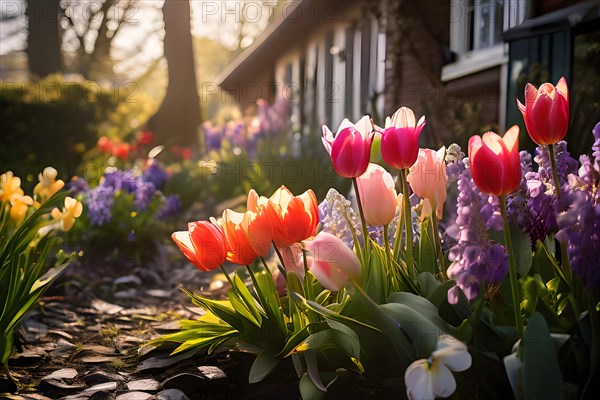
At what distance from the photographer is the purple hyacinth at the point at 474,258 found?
1508 millimetres

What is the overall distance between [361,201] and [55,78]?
1075 centimetres

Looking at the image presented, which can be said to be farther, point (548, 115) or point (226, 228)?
point (226, 228)

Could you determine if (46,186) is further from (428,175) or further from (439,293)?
(439,293)

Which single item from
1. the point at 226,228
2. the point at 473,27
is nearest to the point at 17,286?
the point at 226,228

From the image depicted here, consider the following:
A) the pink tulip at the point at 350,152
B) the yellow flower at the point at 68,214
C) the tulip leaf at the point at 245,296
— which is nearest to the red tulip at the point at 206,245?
the tulip leaf at the point at 245,296

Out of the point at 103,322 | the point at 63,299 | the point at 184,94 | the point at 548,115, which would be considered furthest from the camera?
the point at 184,94

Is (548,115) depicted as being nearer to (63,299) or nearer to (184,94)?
(63,299)

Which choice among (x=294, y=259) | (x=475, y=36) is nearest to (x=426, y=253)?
(x=294, y=259)

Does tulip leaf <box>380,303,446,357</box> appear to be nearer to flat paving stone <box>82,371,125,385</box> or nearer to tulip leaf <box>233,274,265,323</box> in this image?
tulip leaf <box>233,274,265,323</box>

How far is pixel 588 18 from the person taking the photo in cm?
396

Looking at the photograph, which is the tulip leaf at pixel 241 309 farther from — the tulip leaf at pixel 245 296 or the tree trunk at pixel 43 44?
the tree trunk at pixel 43 44

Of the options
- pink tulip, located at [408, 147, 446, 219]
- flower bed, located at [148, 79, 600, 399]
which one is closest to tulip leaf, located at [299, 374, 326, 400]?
flower bed, located at [148, 79, 600, 399]

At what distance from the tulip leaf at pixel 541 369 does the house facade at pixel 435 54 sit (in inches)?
116

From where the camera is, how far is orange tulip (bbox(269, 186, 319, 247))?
1.78 meters
